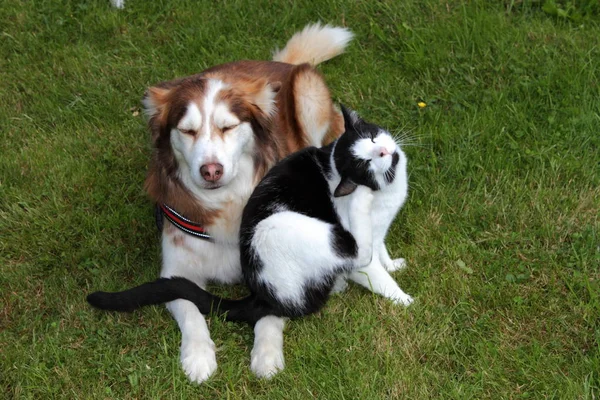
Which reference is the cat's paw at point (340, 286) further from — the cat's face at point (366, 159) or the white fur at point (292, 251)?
the cat's face at point (366, 159)

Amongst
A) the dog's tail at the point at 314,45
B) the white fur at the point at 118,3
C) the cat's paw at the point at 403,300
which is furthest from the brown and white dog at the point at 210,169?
the white fur at the point at 118,3

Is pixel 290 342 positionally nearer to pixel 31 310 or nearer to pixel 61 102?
pixel 31 310

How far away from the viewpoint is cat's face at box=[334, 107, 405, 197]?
2861 millimetres

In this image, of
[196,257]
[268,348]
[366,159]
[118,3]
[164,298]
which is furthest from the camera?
[118,3]

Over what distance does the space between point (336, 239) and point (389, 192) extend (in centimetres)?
32

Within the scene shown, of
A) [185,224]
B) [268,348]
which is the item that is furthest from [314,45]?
[268,348]

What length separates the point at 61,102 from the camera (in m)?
4.89

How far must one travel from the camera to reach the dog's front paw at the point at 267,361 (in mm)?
2908

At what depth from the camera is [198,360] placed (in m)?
2.96

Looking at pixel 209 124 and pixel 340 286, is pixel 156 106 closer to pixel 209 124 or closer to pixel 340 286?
pixel 209 124

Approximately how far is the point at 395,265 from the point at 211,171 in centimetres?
107

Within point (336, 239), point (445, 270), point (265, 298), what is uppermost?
point (336, 239)

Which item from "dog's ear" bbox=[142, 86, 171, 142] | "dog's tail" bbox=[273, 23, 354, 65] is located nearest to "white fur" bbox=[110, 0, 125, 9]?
"dog's tail" bbox=[273, 23, 354, 65]

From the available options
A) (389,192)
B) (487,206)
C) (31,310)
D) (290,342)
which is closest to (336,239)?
(389,192)
